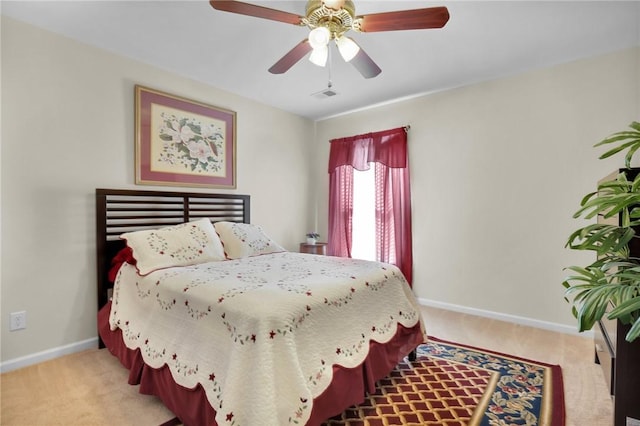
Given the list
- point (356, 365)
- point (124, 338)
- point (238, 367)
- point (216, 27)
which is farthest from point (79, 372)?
point (216, 27)

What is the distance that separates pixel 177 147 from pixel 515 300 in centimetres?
366

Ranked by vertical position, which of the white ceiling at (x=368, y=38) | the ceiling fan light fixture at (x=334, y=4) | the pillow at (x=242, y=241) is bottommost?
the pillow at (x=242, y=241)

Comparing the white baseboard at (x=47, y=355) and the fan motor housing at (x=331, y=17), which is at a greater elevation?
the fan motor housing at (x=331, y=17)

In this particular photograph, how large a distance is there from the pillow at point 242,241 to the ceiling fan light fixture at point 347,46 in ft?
5.86

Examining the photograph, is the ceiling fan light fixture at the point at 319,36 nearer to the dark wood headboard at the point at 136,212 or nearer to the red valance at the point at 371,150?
the dark wood headboard at the point at 136,212

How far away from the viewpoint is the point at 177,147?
3129 mm

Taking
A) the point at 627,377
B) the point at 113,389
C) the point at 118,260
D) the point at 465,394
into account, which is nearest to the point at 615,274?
the point at 627,377

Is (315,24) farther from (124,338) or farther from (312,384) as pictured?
(124,338)

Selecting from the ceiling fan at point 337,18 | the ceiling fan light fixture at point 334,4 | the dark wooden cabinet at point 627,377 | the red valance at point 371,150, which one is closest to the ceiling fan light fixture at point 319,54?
the ceiling fan at point 337,18

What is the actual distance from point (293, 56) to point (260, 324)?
5.53 feet

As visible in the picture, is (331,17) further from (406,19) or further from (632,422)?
(632,422)

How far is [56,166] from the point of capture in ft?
7.86

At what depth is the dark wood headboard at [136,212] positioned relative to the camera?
2.59 metres

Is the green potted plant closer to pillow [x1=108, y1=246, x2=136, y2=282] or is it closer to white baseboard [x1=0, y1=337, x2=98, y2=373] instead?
pillow [x1=108, y1=246, x2=136, y2=282]
